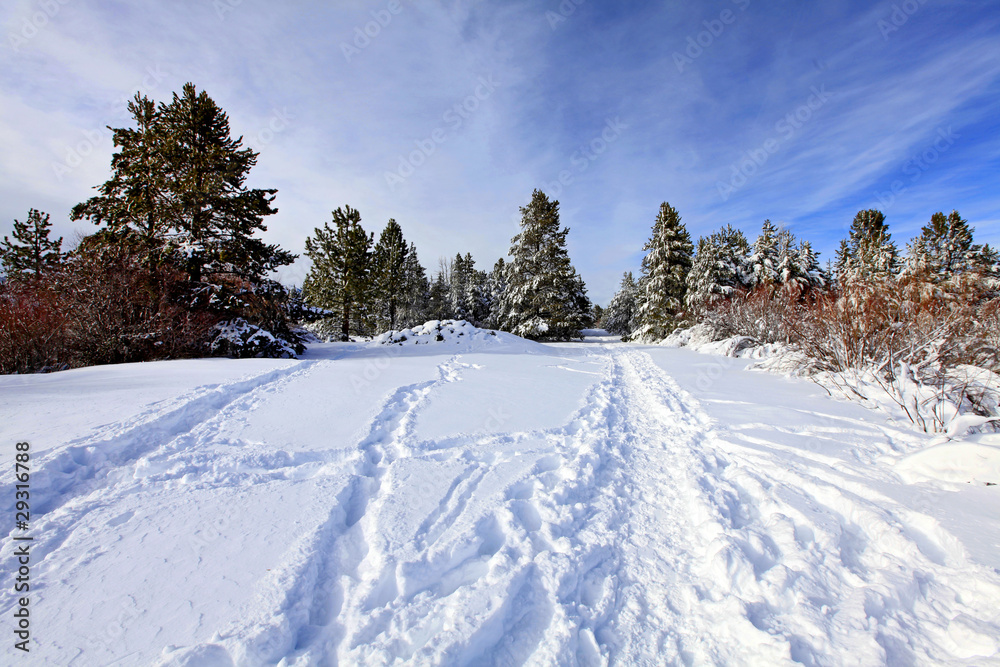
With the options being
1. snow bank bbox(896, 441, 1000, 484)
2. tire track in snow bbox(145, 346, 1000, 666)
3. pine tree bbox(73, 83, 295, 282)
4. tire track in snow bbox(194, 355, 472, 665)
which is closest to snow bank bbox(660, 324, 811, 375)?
snow bank bbox(896, 441, 1000, 484)

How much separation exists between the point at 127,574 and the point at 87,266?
382 inches

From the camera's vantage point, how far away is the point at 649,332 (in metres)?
22.1

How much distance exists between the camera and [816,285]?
2038 centimetres

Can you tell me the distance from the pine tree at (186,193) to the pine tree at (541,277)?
13708mm

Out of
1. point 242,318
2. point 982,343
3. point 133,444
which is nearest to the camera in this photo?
point 133,444

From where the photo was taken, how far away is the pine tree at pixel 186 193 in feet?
32.8

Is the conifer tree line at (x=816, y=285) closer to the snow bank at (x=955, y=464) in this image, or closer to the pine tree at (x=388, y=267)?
the snow bank at (x=955, y=464)

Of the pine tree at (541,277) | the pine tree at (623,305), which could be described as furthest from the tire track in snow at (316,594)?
the pine tree at (623,305)

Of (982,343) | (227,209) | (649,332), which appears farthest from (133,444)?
(649,332)

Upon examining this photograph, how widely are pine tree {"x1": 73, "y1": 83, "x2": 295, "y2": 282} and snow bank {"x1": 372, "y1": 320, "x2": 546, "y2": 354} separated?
479 cm

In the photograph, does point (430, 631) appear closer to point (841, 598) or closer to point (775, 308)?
point (841, 598)

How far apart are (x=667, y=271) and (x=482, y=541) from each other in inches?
882

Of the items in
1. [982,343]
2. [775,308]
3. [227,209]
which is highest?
[227,209]

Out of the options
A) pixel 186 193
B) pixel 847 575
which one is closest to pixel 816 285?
pixel 847 575
